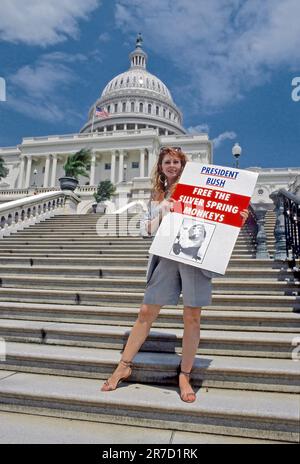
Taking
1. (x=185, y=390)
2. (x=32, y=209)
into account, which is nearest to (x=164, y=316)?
(x=185, y=390)

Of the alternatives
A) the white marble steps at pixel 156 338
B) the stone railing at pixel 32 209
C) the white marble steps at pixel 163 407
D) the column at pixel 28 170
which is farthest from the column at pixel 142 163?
the white marble steps at pixel 163 407

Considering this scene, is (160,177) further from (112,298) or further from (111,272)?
(111,272)

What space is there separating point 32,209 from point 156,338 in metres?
9.53

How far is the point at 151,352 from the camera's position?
355 cm

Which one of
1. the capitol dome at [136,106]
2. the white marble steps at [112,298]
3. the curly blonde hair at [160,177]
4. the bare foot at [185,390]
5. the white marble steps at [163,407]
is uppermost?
the capitol dome at [136,106]

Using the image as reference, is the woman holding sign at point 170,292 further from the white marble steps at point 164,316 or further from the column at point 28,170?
the column at point 28,170

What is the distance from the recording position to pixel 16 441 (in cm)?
238

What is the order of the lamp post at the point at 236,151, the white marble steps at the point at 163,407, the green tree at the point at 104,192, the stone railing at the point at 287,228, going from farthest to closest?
the green tree at the point at 104,192 → the lamp post at the point at 236,151 → the stone railing at the point at 287,228 → the white marble steps at the point at 163,407

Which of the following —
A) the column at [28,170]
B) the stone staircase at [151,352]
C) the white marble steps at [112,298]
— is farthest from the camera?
the column at [28,170]

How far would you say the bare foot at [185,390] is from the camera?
2668 millimetres

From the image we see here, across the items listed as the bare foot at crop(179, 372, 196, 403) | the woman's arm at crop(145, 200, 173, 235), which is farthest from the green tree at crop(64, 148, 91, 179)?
the bare foot at crop(179, 372, 196, 403)

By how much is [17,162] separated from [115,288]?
2838 inches

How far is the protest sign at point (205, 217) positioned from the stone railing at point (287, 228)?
2.62 metres

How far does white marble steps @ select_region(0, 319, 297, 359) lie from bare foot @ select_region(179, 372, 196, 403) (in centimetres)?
74
